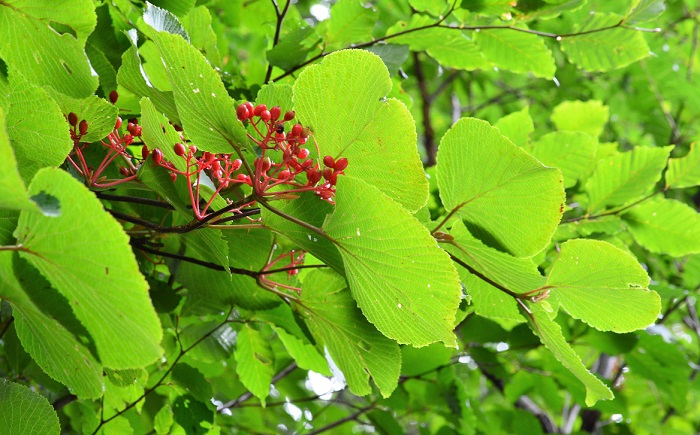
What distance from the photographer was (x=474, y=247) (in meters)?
0.78

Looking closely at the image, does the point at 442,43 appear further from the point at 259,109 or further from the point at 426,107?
the point at 426,107

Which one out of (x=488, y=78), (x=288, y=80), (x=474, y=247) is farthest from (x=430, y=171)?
(x=488, y=78)

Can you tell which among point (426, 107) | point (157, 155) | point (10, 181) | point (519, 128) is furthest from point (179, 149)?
point (426, 107)

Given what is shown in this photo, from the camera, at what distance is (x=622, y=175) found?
4.15ft

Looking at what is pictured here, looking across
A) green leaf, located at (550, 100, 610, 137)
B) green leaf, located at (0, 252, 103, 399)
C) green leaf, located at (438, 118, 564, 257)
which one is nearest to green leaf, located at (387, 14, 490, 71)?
green leaf, located at (550, 100, 610, 137)

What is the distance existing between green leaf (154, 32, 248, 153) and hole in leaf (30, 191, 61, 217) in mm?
Result: 172

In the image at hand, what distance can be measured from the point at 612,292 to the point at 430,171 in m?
0.51

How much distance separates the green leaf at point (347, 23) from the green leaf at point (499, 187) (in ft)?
1.65

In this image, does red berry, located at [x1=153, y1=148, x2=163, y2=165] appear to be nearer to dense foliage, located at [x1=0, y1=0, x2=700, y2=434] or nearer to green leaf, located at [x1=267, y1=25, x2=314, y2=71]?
dense foliage, located at [x1=0, y1=0, x2=700, y2=434]

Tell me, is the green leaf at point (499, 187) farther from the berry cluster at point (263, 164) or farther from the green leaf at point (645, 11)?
the green leaf at point (645, 11)

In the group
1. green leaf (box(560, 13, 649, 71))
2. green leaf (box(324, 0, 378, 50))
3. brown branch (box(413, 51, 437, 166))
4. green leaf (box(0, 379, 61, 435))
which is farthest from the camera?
brown branch (box(413, 51, 437, 166))

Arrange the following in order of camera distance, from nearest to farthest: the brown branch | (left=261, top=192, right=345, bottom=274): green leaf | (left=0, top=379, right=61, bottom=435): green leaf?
(left=261, top=192, right=345, bottom=274): green leaf < (left=0, top=379, right=61, bottom=435): green leaf < the brown branch

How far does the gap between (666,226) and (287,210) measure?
2.87 ft

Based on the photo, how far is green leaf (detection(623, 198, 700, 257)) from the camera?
48.5 inches
